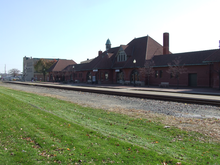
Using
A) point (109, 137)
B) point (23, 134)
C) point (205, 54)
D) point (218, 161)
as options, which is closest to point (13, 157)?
point (23, 134)

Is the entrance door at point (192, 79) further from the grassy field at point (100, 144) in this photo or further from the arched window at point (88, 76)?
the arched window at point (88, 76)

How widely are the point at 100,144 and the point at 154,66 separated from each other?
33.1 m

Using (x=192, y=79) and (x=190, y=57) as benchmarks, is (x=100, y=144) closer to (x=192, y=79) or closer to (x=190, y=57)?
(x=192, y=79)

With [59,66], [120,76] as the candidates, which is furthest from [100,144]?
[59,66]

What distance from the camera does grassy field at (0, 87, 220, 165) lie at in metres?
4.75

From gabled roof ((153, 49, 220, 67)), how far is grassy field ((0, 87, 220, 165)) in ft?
85.2

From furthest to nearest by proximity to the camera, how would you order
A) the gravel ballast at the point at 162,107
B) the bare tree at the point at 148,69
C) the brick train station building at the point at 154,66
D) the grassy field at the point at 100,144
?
the bare tree at the point at 148,69, the brick train station building at the point at 154,66, the gravel ballast at the point at 162,107, the grassy field at the point at 100,144

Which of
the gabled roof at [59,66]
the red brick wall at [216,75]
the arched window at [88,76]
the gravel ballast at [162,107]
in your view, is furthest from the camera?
the gabled roof at [59,66]

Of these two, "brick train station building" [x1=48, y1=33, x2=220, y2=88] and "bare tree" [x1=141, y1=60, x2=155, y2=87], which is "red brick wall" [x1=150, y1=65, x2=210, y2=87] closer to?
"brick train station building" [x1=48, y1=33, x2=220, y2=88]

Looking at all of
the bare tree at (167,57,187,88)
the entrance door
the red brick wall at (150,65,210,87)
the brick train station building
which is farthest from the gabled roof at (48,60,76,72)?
the entrance door

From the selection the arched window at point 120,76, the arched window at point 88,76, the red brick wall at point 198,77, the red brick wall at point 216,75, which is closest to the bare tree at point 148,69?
the red brick wall at point 198,77

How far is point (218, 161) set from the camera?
185 inches

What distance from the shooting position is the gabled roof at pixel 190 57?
31.0 meters

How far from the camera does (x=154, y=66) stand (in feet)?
123
